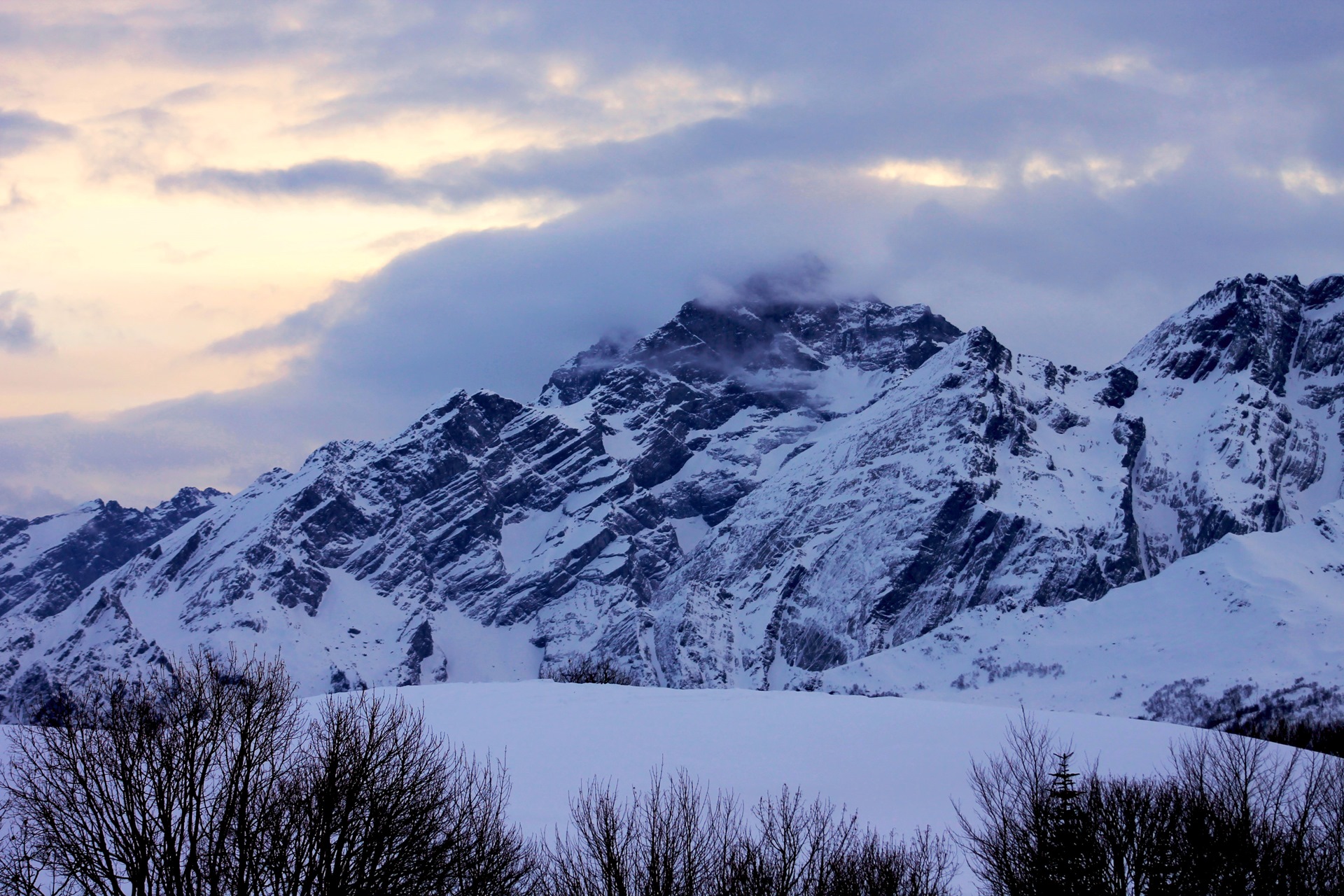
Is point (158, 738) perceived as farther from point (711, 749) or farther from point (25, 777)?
point (711, 749)

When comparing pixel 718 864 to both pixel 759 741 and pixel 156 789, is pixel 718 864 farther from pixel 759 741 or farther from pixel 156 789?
pixel 759 741

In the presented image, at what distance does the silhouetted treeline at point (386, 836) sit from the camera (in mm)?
33250

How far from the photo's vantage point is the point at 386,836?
111 feet

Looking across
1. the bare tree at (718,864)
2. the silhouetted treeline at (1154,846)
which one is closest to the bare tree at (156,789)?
the bare tree at (718,864)

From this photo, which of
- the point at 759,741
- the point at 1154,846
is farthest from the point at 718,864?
the point at 759,741

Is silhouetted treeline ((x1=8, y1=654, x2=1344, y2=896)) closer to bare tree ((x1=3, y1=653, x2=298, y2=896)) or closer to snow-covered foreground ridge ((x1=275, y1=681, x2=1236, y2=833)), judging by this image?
bare tree ((x1=3, y1=653, x2=298, y2=896))

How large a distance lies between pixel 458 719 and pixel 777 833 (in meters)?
28.2

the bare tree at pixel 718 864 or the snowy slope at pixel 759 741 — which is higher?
the snowy slope at pixel 759 741

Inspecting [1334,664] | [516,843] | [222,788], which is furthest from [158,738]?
[1334,664]

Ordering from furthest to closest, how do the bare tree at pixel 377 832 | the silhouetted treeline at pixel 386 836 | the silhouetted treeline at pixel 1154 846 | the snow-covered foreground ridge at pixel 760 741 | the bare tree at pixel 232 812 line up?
the snow-covered foreground ridge at pixel 760 741, the silhouetted treeline at pixel 1154 846, the silhouetted treeline at pixel 386 836, the bare tree at pixel 377 832, the bare tree at pixel 232 812

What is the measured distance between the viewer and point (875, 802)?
186 feet

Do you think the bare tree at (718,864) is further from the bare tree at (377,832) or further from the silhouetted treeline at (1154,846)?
the silhouetted treeline at (1154,846)

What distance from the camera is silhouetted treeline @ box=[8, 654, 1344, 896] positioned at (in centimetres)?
3325

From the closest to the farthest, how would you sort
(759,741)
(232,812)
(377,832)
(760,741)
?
1. (377,832)
2. (232,812)
3. (759,741)
4. (760,741)
